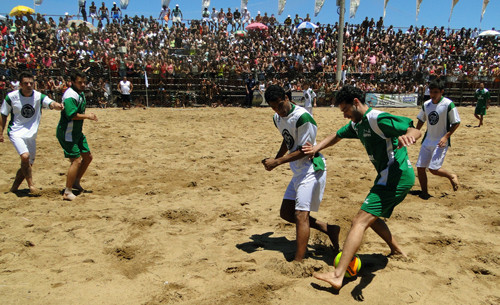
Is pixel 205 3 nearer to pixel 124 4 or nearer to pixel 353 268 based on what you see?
pixel 124 4

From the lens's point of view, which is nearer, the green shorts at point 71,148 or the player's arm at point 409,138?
the player's arm at point 409,138

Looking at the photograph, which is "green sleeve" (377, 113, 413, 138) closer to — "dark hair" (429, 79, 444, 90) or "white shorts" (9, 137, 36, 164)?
"dark hair" (429, 79, 444, 90)

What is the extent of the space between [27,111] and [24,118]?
0.41 ft

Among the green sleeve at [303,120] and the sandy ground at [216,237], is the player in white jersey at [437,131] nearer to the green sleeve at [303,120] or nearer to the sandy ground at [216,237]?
the sandy ground at [216,237]

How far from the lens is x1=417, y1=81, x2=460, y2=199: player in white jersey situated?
6074mm

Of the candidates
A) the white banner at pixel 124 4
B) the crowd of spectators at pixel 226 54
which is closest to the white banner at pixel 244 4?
the crowd of spectators at pixel 226 54

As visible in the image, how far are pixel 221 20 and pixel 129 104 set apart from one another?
36.2ft

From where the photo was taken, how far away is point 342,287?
3.45 m

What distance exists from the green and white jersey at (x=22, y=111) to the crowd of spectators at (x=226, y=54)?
1170 cm

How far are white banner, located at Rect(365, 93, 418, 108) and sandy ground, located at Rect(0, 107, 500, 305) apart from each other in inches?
495

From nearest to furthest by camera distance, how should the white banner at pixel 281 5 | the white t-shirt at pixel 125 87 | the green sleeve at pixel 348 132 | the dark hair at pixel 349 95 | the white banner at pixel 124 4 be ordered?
1. the dark hair at pixel 349 95
2. the green sleeve at pixel 348 132
3. the white t-shirt at pixel 125 87
4. the white banner at pixel 124 4
5. the white banner at pixel 281 5

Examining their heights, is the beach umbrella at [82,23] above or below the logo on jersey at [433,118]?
above

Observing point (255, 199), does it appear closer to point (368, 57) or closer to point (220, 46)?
point (220, 46)

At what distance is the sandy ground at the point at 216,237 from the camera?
3.37 meters
